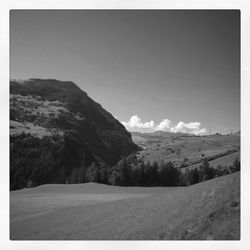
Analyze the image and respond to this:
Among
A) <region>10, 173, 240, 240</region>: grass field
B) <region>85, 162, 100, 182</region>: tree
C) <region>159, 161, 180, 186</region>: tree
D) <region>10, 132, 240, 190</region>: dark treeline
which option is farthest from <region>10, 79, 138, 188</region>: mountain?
<region>10, 173, 240, 240</region>: grass field

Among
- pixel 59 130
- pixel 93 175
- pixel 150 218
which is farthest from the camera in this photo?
pixel 59 130

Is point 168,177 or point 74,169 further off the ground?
point 168,177

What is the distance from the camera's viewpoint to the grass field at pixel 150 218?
629 centimetres

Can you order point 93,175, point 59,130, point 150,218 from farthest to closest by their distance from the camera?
point 59,130 → point 93,175 → point 150,218

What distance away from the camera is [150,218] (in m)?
6.99

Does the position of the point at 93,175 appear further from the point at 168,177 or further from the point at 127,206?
the point at 127,206

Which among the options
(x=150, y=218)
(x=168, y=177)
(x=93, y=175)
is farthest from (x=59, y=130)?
(x=150, y=218)

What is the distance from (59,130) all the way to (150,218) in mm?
55995

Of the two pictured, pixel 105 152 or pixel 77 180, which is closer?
pixel 77 180

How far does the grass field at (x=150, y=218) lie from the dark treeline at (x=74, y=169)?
33.8 feet
